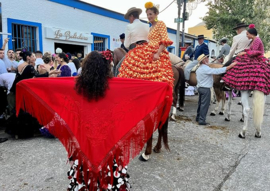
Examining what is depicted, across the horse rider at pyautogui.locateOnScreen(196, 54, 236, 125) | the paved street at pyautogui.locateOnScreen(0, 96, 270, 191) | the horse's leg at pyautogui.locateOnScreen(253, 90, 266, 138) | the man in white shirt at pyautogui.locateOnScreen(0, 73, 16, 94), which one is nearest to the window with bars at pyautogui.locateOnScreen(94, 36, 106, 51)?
the man in white shirt at pyautogui.locateOnScreen(0, 73, 16, 94)

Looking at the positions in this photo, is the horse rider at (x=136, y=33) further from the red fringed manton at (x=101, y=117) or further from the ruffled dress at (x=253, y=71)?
the ruffled dress at (x=253, y=71)

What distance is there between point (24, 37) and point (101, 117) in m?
10.2

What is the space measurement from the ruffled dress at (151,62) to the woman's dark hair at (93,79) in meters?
1.36

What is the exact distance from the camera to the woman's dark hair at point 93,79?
6.82ft

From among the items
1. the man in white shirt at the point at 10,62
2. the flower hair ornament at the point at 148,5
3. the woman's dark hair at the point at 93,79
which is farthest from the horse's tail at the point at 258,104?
the man in white shirt at the point at 10,62

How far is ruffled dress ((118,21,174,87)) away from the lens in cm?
345

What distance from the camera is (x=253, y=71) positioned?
473 centimetres

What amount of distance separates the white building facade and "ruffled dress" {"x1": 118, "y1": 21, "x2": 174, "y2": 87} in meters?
8.30

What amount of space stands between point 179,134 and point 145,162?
181cm

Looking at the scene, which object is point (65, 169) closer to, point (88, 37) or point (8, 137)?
point (8, 137)

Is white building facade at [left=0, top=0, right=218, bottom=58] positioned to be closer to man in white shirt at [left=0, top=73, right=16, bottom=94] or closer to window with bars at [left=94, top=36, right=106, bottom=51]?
window with bars at [left=94, top=36, right=106, bottom=51]

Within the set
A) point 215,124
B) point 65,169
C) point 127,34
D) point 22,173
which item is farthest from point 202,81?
point 22,173

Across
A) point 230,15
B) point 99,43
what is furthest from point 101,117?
point 230,15

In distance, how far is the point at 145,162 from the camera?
367 cm
